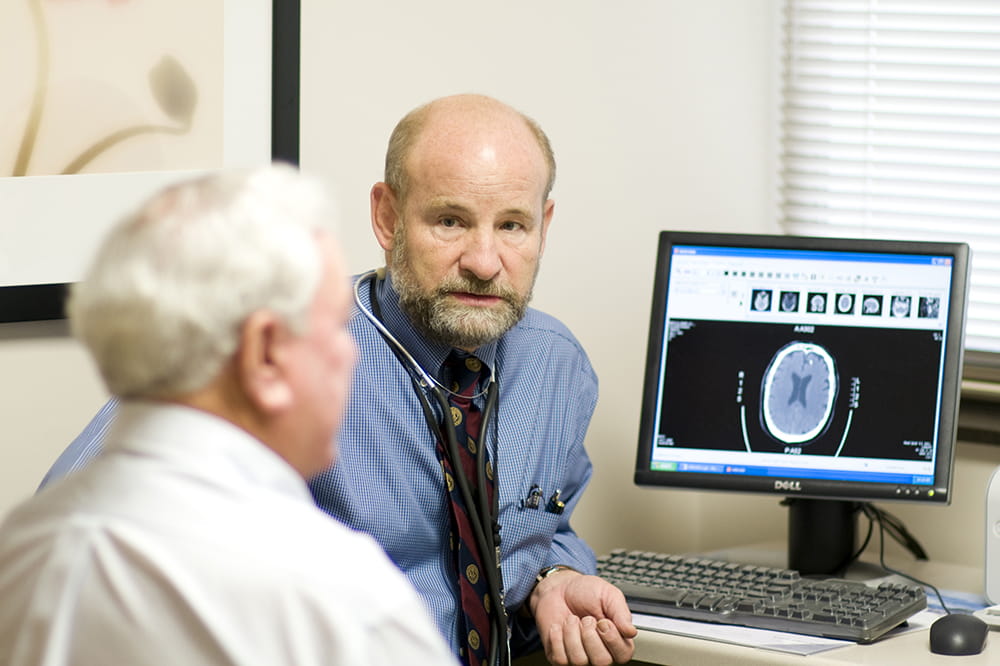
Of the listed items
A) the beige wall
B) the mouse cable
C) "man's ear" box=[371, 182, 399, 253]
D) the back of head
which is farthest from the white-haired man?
the mouse cable

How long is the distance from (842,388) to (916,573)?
0.38 metres

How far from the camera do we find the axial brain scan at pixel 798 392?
2.02 m

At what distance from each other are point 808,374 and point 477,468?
0.60m

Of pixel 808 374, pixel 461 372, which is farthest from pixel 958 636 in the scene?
pixel 461 372

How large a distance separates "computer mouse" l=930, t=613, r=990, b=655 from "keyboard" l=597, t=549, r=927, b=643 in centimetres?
8

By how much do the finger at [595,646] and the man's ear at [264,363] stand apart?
95 centimetres

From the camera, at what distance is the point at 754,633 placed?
5.70ft

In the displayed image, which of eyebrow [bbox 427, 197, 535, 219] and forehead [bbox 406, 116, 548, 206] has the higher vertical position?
forehead [bbox 406, 116, 548, 206]

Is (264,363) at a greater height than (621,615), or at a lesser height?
greater

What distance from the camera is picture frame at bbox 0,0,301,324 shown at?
65.2 inches

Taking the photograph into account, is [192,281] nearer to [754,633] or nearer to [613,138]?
[754,633]

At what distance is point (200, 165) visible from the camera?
1799 mm

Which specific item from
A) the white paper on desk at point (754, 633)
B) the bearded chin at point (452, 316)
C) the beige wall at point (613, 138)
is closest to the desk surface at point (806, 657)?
the white paper on desk at point (754, 633)

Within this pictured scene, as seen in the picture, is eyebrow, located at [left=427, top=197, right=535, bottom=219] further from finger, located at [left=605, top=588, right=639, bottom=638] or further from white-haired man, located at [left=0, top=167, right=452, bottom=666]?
white-haired man, located at [left=0, top=167, right=452, bottom=666]
